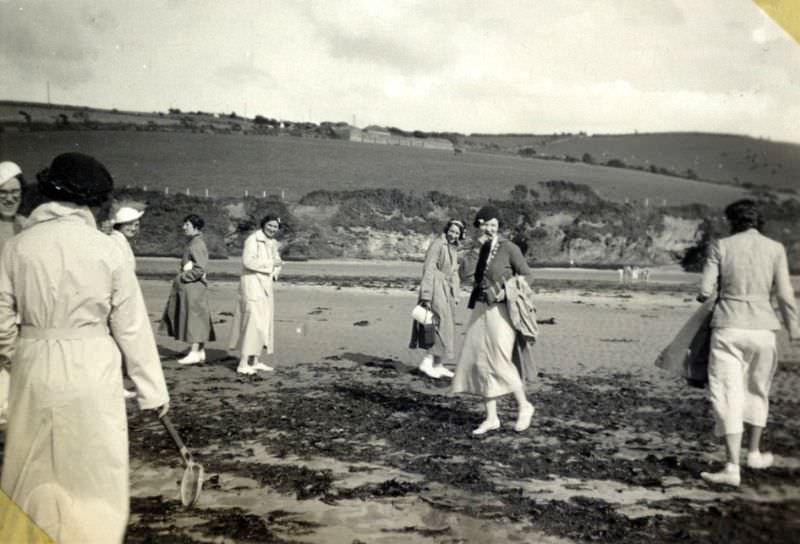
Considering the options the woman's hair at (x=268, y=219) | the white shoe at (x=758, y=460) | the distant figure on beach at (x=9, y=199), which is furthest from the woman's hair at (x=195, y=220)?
the white shoe at (x=758, y=460)

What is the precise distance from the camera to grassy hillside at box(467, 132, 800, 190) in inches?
110

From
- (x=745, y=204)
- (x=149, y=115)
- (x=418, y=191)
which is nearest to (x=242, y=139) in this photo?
(x=149, y=115)

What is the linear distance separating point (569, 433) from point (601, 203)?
58.5 inches

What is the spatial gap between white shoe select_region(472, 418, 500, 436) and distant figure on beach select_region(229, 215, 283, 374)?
2270mm

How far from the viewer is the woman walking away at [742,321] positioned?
3010 mm

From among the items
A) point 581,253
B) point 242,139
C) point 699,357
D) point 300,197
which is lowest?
point 699,357

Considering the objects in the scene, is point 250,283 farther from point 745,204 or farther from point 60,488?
point 745,204

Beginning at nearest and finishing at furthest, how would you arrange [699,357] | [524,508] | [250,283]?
[524,508] → [699,357] → [250,283]

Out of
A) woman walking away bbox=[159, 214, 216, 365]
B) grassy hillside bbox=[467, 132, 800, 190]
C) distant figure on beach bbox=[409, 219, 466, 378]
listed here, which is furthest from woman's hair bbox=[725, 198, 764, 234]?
woman walking away bbox=[159, 214, 216, 365]

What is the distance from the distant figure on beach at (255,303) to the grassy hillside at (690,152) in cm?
274

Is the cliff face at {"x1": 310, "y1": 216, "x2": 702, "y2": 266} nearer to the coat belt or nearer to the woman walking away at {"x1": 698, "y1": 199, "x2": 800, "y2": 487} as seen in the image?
the woman walking away at {"x1": 698, "y1": 199, "x2": 800, "y2": 487}

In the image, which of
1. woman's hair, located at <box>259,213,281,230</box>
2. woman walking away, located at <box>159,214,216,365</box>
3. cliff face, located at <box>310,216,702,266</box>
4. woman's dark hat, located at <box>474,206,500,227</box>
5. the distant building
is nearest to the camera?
the distant building

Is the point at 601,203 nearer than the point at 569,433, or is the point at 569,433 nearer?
the point at 601,203

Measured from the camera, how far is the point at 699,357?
3.33 meters
